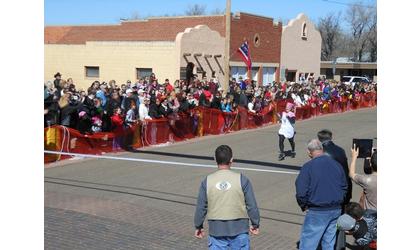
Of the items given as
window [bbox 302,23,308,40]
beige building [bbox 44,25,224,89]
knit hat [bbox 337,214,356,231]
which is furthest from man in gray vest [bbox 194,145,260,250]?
window [bbox 302,23,308,40]

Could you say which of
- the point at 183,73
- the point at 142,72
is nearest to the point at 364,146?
the point at 183,73

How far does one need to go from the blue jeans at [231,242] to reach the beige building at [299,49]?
3303cm

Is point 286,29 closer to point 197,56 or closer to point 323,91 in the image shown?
point 323,91

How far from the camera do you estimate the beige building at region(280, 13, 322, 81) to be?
38.2 metres

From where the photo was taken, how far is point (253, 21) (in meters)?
33.5

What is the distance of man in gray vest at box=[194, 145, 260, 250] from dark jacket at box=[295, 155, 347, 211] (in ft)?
2.82

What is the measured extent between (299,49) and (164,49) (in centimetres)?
1562

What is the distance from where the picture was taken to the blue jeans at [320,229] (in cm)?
592

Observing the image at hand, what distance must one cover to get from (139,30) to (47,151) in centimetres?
2214

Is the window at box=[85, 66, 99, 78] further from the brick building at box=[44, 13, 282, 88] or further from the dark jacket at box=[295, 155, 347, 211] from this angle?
the dark jacket at box=[295, 155, 347, 211]

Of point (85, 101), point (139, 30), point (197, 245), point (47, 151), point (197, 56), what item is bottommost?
point (197, 245)

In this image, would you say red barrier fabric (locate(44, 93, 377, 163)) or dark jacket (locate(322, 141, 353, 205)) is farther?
red barrier fabric (locate(44, 93, 377, 163))
